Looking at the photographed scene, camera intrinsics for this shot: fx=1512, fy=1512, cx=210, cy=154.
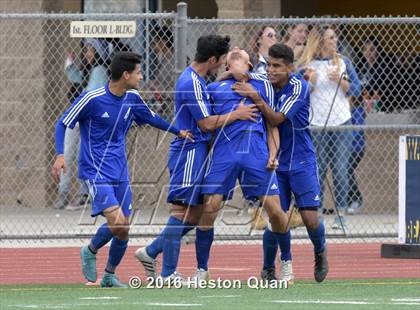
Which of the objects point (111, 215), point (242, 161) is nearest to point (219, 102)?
point (242, 161)

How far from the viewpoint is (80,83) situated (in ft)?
65.9

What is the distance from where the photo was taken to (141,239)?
17938mm

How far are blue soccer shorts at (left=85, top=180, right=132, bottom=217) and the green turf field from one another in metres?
0.71

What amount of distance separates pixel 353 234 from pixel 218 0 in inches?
208

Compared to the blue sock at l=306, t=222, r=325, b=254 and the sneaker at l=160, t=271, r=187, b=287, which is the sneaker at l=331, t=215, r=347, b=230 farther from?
the sneaker at l=160, t=271, r=187, b=287

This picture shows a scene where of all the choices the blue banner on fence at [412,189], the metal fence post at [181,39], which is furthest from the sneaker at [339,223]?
the metal fence post at [181,39]

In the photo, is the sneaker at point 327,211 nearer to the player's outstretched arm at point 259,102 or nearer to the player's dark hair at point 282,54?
the player's dark hair at point 282,54

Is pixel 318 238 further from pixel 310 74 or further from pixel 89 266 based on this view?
pixel 310 74

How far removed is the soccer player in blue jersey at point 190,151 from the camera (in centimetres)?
1307

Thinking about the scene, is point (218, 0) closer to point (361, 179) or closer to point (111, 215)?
point (361, 179)

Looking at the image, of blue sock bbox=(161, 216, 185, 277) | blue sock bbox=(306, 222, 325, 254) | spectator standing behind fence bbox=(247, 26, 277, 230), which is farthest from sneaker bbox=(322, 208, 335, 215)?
blue sock bbox=(161, 216, 185, 277)

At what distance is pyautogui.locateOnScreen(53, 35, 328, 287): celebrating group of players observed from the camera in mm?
13023

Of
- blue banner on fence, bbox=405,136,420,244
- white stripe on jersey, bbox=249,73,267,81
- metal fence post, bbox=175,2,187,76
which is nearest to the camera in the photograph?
white stripe on jersey, bbox=249,73,267,81

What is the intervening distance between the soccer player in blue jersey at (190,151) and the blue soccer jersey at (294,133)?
394mm
